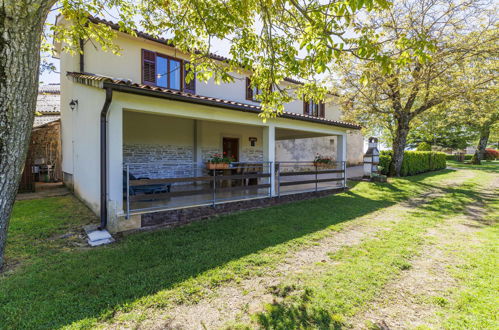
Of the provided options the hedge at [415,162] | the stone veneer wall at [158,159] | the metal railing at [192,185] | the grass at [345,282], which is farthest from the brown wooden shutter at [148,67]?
the hedge at [415,162]

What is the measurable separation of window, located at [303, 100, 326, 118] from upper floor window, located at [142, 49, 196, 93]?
310 inches

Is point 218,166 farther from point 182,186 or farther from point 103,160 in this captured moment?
point 103,160

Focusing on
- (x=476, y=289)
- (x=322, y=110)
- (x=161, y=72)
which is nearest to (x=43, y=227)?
(x=161, y=72)

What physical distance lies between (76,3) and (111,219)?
16.0ft

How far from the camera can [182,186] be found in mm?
9789

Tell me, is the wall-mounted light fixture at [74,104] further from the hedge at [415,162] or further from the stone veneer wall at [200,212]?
the hedge at [415,162]

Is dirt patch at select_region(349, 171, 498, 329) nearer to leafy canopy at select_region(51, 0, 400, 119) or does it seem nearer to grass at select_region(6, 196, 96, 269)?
leafy canopy at select_region(51, 0, 400, 119)

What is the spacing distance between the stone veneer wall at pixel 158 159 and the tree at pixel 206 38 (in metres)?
3.82

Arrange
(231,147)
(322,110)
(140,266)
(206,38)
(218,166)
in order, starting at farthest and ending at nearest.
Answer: (322,110)
(231,147)
(218,166)
(206,38)
(140,266)

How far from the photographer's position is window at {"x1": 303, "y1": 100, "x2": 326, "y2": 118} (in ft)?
51.0

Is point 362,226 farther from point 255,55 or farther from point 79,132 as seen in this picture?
point 79,132

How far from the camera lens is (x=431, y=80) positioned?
1160 cm

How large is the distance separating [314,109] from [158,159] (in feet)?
35.0

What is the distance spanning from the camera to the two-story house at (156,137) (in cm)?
546
